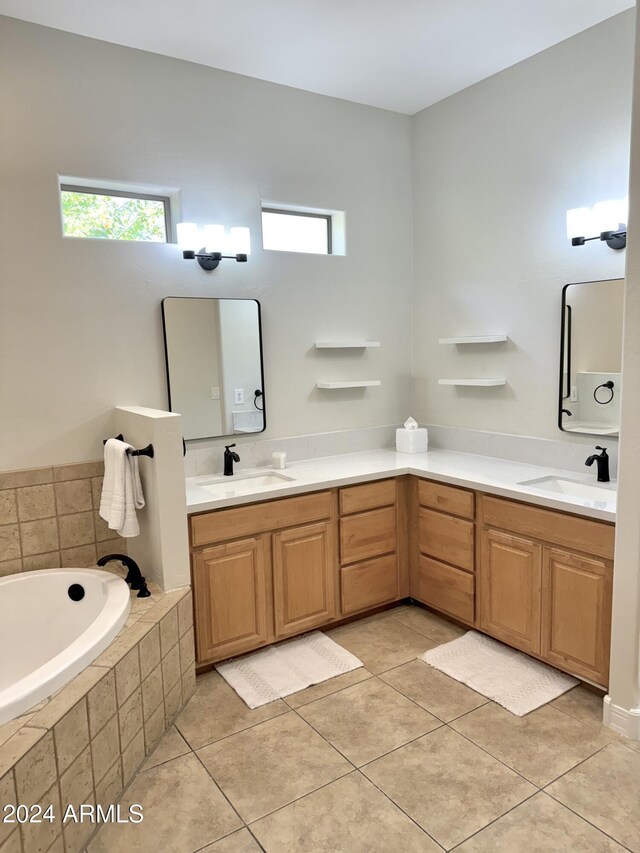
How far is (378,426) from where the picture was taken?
3943mm

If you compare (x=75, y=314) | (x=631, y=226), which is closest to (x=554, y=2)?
(x=631, y=226)

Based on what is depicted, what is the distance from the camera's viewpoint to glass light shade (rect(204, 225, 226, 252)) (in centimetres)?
310

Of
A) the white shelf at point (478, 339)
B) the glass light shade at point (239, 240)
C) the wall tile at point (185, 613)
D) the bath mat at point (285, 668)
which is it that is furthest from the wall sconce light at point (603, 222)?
the wall tile at point (185, 613)

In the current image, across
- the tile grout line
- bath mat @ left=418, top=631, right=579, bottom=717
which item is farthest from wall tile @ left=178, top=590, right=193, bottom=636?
the tile grout line

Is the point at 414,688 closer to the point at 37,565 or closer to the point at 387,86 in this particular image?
the point at 37,565

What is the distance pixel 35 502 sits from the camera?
2.77 m

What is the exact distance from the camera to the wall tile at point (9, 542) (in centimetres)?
270

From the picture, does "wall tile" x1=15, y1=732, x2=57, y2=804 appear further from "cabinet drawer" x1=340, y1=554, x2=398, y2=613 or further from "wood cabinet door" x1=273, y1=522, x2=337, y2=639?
"cabinet drawer" x1=340, y1=554, x2=398, y2=613

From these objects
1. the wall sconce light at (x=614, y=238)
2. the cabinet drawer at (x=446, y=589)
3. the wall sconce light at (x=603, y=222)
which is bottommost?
the cabinet drawer at (x=446, y=589)

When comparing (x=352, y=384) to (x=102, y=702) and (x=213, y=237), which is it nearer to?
(x=213, y=237)

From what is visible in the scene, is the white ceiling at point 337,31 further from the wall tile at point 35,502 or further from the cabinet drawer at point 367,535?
the cabinet drawer at point 367,535

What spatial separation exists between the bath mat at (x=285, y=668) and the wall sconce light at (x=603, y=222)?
2.32m

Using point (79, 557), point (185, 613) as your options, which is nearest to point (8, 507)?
point (79, 557)

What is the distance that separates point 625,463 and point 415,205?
237 centimetres
